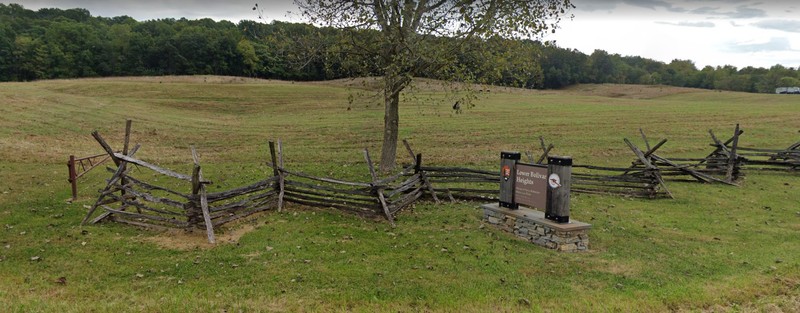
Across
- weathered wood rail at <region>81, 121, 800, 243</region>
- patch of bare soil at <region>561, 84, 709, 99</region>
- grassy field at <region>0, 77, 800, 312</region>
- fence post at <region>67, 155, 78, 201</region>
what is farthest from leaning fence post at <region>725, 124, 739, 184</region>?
patch of bare soil at <region>561, 84, 709, 99</region>

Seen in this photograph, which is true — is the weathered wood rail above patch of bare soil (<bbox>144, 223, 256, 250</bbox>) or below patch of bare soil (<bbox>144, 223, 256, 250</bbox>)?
above

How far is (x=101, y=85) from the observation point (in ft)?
151

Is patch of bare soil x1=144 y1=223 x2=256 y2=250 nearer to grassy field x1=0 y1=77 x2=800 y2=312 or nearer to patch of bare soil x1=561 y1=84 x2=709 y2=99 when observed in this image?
grassy field x1=0 y1=77 x2=800 y2=312

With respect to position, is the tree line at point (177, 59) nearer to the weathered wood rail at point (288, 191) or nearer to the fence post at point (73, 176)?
the weathered wood rail at point (288, 191)

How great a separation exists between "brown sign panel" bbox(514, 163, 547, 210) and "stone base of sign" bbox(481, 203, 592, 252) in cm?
27

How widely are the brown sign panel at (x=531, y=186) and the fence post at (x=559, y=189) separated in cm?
23

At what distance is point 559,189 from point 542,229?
0.86m

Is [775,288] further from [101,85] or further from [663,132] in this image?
[101,85]

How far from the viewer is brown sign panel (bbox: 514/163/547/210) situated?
9836 mm

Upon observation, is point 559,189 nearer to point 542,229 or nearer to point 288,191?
point 542,229

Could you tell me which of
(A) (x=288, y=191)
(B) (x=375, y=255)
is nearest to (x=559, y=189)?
(B) (x=375, y=255)

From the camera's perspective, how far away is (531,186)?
A: 1009 cm

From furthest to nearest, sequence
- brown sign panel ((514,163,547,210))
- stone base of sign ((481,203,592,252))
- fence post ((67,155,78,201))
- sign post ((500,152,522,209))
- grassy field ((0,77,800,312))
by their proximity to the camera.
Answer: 1. fence post ((67,155,78,201))
2. sign post ((500,152,522,209))
3. brown sign panel ((514,163,547,210))
4. stone base of sign ((481,203,592,252))
5. grassy field ((0,77,800,312))

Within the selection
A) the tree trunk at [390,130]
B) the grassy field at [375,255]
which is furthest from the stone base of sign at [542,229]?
the tree trunk at [390,130]
